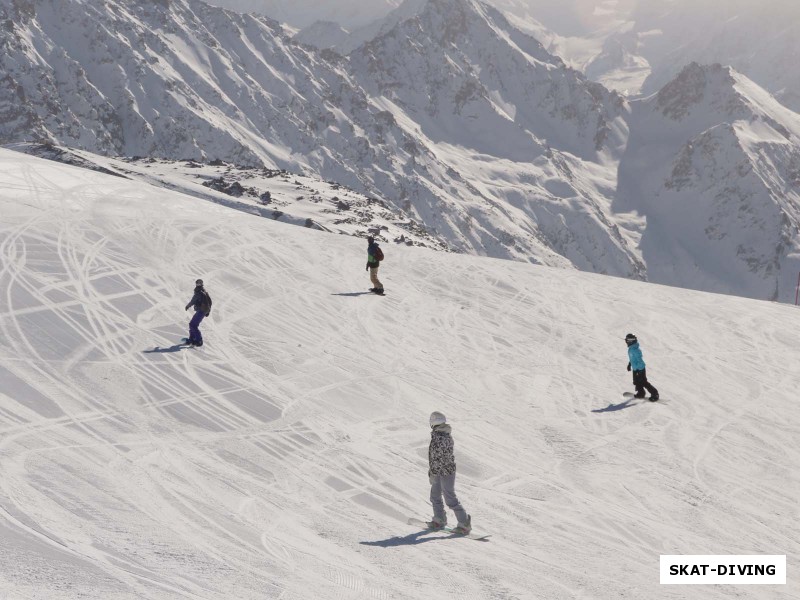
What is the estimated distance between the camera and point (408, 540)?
10.7 metres

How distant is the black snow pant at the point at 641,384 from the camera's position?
61.5 feet

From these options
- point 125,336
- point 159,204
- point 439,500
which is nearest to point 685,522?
point 439,500

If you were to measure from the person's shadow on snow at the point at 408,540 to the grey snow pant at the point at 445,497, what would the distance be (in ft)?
0.78

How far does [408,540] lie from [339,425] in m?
4.34

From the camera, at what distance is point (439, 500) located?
11.2 m

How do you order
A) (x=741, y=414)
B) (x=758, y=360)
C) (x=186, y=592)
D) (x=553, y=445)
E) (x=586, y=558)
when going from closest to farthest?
(x=186, y=592)
(x=586, y=558)
(x=553, y=445)
(x=741, y=414)
(x=758, y=360)

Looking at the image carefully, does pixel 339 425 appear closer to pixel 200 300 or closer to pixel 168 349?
pixel 168 349

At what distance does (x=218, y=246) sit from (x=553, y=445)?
45.6 ft

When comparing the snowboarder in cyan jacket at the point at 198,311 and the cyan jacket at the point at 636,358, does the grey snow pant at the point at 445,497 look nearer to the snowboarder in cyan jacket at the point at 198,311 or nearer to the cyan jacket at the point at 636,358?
the snowboarder in cyan jacket at the point at 198,311

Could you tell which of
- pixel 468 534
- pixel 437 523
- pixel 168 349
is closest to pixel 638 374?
pixel 468 534

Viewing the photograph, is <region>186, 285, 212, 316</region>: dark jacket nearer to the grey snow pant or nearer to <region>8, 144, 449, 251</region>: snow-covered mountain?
the grey snow pant

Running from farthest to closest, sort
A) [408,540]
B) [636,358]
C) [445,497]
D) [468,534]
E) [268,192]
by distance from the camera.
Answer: [268,192]
[636,358]
[468,534]
[445,497]
[408,540]

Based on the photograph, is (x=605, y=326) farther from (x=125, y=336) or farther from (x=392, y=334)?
(x=125, y=336)

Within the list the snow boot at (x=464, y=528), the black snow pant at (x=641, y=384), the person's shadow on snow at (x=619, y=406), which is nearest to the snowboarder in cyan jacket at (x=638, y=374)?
the black snow pant at (x=641, y=384)
